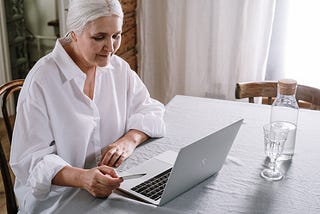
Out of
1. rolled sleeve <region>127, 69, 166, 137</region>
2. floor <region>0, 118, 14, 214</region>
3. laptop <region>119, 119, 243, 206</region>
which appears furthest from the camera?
floor <region>0, 118, 14, 214</region>

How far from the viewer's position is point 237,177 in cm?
131

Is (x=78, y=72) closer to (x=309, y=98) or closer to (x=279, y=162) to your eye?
(x=279, y=162)

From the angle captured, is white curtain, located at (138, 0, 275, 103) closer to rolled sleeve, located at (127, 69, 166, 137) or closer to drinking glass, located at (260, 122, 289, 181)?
rolled sleeve, located at (127, 69, 166, 137)

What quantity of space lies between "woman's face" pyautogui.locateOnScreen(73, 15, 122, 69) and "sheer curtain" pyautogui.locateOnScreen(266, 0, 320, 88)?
1.62 metres

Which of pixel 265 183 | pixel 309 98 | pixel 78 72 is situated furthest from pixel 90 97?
pixel 309 98

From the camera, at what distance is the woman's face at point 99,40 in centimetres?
139

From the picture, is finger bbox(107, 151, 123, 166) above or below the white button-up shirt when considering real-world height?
below

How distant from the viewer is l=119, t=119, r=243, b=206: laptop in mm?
1121

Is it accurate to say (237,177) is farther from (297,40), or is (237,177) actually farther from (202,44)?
(202,44)

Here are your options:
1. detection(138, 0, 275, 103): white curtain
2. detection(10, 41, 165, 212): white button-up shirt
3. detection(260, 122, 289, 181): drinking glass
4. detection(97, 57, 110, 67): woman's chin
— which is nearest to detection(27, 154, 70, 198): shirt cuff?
detection(10, 41, 165, 212): white button-up shirt

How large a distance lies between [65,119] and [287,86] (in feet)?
2.34

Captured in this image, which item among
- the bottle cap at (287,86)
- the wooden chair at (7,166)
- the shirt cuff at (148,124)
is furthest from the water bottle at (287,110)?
the wooden chair at (7,166)

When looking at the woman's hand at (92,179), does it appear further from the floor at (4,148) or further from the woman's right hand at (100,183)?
the floor at (4,148)

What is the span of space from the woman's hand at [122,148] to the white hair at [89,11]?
38cm
